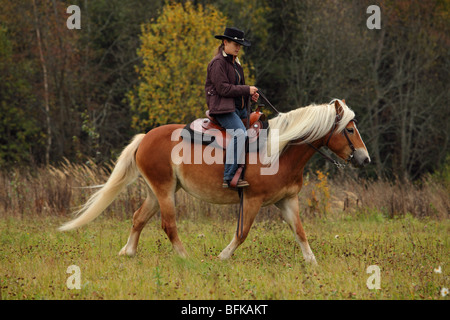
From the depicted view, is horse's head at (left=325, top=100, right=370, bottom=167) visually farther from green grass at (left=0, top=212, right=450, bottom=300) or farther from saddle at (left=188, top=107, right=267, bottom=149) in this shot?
green grass at (left=0, top=212, right=450, bottom=300)

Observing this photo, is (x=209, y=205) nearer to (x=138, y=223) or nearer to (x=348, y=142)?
(x=138, y=223)

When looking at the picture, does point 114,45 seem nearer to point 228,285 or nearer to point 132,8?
point 132,8

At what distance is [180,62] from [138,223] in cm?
1736

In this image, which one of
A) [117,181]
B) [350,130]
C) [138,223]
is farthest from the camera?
[117,181]

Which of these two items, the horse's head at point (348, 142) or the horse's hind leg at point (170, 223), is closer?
the horse's head at point (348, 142)

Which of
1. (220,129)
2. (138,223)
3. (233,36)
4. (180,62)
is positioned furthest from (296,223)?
(180,62)

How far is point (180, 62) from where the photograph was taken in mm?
24453

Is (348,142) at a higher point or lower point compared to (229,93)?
lower

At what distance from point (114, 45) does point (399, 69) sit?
14498 millimetres

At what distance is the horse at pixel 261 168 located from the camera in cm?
699

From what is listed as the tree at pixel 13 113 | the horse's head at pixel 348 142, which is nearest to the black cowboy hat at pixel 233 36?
the horse's head at pixel 348 142

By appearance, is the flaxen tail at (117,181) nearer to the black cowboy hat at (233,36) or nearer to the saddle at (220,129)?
→ the saddle at (220,129)

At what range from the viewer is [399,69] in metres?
28.5
